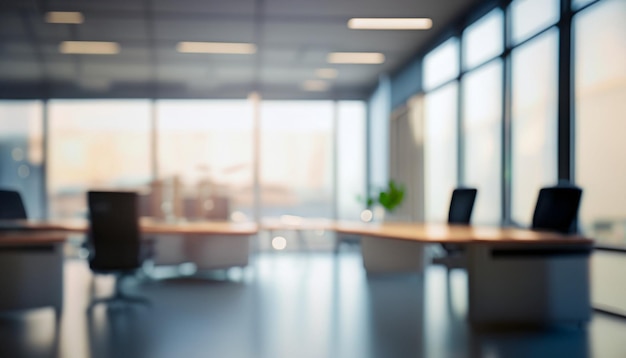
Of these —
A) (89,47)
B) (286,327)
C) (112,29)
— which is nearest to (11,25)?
(89,47)

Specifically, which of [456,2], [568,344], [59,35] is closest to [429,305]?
[568,344]

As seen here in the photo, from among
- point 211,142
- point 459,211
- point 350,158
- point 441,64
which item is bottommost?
point 459,211

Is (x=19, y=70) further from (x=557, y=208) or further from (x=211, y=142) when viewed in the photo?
(x=557, y=208)

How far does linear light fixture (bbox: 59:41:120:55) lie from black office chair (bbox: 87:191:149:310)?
4269 mm

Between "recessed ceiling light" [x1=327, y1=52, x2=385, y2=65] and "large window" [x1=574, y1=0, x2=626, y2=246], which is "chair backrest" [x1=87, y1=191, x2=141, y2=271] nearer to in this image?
"large window" [x1=574, y1=0, x2=626, y2=246]

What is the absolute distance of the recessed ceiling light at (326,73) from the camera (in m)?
10.4

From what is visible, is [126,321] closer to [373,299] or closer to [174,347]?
[174,347]

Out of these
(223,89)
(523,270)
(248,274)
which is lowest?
(248,274)

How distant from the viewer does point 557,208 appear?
4.86 m

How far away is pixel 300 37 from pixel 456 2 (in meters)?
2.32

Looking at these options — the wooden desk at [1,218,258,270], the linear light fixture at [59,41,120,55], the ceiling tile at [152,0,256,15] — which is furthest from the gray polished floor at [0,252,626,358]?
the linear light fixture at [59,41,120,55]

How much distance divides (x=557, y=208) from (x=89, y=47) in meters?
6.99

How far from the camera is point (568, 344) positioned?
412cm

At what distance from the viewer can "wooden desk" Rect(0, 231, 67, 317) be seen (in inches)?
196
